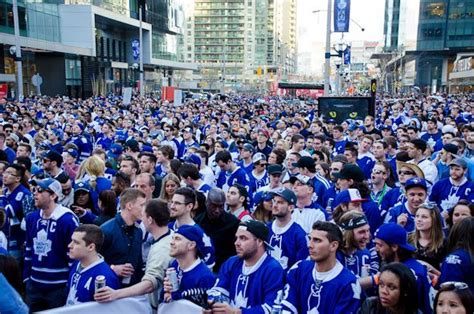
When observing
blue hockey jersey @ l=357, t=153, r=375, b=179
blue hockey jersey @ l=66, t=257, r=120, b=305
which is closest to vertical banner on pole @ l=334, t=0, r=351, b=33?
blue hockey jersey @ l=357, t=153, r=375, b=179

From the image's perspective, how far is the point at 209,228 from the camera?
6.11 metres

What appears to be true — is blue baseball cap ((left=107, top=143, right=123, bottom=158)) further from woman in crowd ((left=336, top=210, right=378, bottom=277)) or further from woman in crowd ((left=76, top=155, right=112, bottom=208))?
woman in crowd ((left=336, top=210, right=378, bottom=277))

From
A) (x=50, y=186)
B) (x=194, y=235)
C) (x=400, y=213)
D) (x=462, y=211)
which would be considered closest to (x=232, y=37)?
(x=400, y=213)

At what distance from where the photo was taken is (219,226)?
20.0ft

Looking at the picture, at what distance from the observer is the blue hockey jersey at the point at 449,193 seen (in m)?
7.47

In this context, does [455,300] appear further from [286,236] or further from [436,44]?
[436,44]

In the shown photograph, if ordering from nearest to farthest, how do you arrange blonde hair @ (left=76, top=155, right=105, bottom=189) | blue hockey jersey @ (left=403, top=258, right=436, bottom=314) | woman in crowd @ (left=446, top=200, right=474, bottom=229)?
1. blue hockey jersey @ (left=403, top=258, right=436, bottom=314)
2. woman in crowd @ (left=446, top=200, right=474, bottom=229)
3. blonde hair @ (left=76, top=155, right=105, bottom=189)

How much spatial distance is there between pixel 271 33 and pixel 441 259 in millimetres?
157660

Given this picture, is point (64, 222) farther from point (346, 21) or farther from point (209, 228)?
point (346, 21)

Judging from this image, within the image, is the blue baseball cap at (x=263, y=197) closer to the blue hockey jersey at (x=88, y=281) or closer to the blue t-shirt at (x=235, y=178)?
the blue t-shirt at (x=235, y=178)

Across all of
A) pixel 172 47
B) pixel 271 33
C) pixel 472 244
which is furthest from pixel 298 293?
pixel 271 33

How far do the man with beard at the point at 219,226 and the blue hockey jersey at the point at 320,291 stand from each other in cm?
189

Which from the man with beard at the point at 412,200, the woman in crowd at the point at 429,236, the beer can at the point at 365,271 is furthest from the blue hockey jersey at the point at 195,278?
the man with beard at the point at 412,200

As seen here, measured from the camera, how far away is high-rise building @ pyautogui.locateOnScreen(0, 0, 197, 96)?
140 ft
